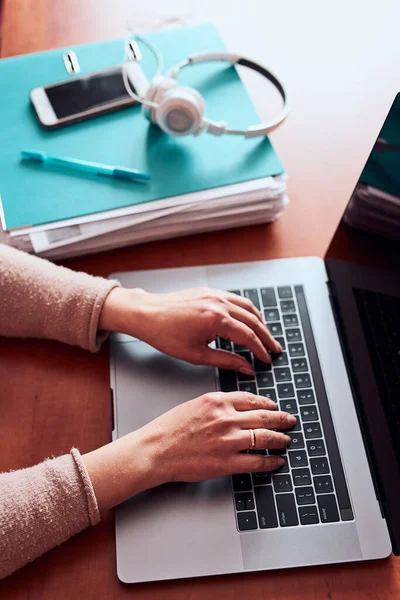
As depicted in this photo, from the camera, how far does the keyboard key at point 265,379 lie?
29.8 inches

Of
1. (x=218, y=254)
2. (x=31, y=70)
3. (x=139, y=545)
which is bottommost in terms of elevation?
(x=139, y=545)

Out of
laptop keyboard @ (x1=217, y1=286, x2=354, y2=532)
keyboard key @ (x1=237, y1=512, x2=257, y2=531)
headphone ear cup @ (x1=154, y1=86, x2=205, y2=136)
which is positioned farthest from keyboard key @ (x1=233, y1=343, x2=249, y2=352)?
headphone ear cup @ (x1=154, y1=86, x2=205, y2=136)

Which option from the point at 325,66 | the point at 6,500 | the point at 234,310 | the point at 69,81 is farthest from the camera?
the point at 325,66

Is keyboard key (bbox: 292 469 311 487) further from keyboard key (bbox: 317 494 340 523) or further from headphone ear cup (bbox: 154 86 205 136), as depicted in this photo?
headphone ear cup (bbox: 154 86 205 136)

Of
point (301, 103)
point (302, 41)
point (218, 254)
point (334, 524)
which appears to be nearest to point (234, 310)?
point (218, 254)

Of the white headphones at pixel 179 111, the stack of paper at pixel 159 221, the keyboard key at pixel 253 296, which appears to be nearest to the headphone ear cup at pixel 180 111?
the white headphones at pixel 179 111

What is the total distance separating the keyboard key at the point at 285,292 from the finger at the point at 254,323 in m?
0.07

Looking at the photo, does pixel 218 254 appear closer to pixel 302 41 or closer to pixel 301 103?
pixel 301 103

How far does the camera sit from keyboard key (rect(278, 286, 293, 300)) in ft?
2.69

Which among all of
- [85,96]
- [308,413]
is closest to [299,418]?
[308,413]

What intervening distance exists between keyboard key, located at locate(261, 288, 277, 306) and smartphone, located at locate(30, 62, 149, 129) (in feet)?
1.13

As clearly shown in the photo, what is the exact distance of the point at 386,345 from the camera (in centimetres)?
69

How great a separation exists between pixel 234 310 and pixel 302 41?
1.89 feet

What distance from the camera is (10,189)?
2.70ft
